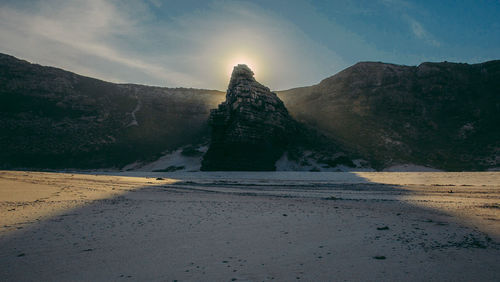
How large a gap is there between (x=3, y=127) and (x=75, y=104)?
12.7 m

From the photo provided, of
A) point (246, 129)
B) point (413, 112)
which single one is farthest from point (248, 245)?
point (413, 112)

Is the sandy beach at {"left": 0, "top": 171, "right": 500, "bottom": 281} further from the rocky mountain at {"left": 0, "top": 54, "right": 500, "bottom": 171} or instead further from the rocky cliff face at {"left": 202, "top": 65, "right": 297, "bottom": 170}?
the rocky mountain at {"left": 0, "top": 54, "right": 500, "bottom": 171}

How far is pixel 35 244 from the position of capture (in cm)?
371

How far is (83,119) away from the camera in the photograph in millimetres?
52688

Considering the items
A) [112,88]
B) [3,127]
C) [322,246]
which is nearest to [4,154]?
[3,127]

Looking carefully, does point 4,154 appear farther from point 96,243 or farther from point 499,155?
point 499,155

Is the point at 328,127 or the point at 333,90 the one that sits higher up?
the point at 333,90

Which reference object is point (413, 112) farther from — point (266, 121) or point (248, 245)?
point (248, 245)

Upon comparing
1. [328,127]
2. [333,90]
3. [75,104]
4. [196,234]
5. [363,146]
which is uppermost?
[333,90]

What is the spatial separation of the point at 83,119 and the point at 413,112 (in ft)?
219

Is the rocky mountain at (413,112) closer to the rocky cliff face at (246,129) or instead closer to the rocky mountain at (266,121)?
the rocky mountain at (266,121)

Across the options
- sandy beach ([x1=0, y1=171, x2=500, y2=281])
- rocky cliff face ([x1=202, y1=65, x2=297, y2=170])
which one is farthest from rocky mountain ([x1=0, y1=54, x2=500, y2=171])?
sandy beach ([x1=0, y1=171, x2=500, y2=281])

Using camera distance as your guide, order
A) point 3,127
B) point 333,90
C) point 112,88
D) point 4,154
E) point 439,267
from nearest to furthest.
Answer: point 439,267 → point 4,154 → point 3,127 → point 333,90 → point 112,88

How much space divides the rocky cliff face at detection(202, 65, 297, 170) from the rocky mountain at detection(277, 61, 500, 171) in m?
11.4
